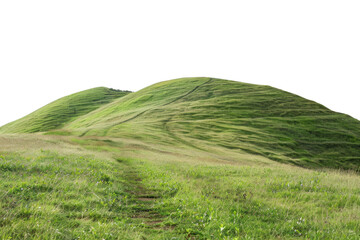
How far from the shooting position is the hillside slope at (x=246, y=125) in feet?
203

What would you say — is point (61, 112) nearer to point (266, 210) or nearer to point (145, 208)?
point (145, 208)

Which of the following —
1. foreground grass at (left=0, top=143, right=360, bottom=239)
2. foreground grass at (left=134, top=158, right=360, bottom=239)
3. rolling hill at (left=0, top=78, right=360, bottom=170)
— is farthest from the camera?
rolling hill at (left=0, top=78, right=360, bottom=170)

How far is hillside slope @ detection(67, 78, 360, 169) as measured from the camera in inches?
2436

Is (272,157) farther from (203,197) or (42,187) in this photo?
(42,187)

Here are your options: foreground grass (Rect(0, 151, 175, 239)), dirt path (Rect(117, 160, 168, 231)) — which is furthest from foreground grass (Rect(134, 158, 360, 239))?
foreground grass (Rect(0, 151, 175, 239))

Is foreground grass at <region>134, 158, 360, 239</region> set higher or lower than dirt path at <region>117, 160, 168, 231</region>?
higher

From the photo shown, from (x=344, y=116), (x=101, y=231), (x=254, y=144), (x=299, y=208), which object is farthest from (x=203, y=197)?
(x=344, y=116)

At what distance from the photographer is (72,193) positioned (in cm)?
975

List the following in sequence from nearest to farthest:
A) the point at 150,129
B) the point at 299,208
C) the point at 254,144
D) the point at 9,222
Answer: the point at 9,222 < the point at 299,208 < the point at 254,144 < the point at 150,129

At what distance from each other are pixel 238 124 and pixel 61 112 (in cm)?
10555

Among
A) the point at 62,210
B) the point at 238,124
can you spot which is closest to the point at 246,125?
the point at 238,124

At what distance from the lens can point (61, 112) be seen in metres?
132

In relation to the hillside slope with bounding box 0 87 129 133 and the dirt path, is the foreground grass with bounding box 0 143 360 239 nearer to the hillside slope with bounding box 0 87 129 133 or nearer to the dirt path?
the dirt path

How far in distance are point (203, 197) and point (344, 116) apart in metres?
104
